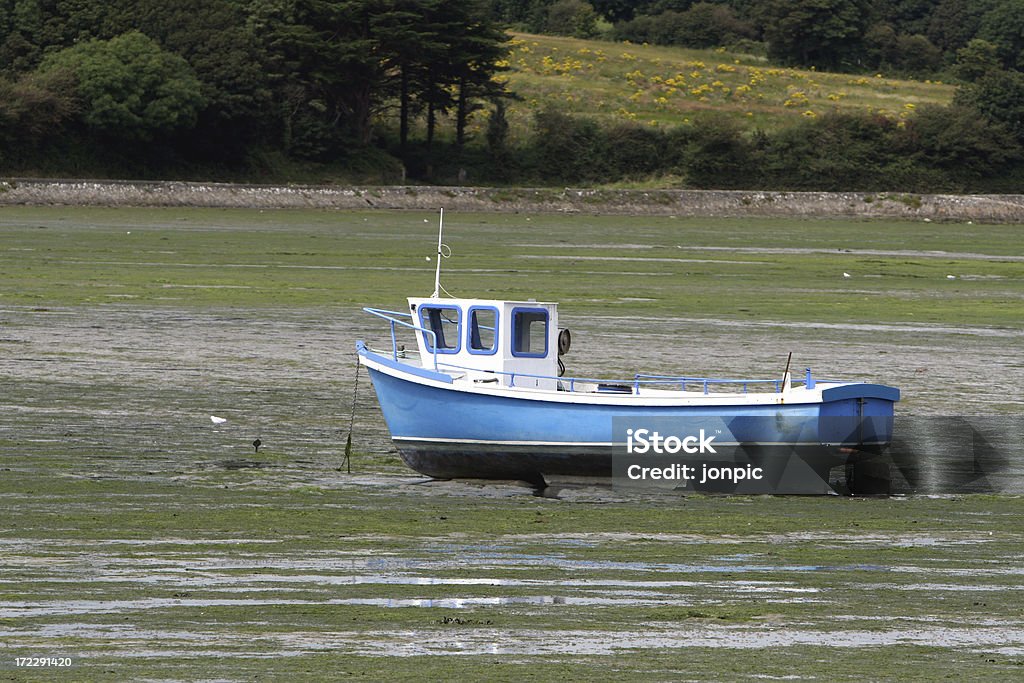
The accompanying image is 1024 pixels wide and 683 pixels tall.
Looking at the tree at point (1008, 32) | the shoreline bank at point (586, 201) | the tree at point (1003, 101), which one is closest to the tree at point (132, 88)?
the shoreline bank at point (586, 201)

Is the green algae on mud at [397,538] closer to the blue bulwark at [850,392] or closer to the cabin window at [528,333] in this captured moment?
the blue bulwark at [850,392]

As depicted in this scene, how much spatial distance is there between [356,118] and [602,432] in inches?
3708

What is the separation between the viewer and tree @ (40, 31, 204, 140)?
318 ft

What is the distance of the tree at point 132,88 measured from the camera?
96.8m

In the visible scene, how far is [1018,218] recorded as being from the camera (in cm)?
9306

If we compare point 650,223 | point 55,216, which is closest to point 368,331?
point 55,216

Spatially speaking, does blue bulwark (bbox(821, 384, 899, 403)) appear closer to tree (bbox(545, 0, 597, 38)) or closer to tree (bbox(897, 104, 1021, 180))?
tree (bbox(897, 104, 1021, 180))

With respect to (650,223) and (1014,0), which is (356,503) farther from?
(1014,0)

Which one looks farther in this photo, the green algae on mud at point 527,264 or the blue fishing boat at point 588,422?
the green algae on mud at point 527,264

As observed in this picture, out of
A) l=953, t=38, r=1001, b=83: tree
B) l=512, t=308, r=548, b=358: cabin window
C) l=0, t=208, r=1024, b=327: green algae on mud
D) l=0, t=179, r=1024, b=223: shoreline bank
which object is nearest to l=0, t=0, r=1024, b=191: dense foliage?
l=0, t=179, r=1024, b=223: shoreline bank

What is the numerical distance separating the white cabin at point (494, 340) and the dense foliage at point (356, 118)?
77.9 metres

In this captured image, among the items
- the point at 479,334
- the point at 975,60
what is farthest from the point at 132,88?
the point at 975,60

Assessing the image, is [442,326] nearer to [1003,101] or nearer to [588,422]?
[588,422]

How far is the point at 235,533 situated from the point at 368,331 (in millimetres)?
19023
